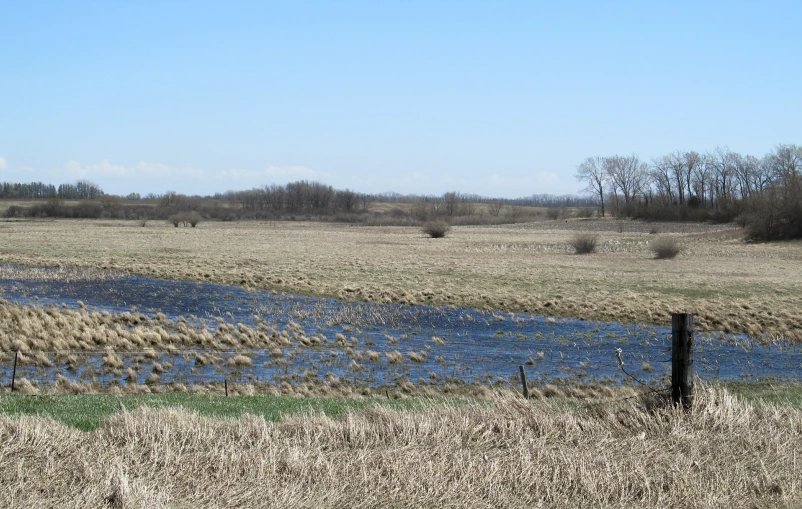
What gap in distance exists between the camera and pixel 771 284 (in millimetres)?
37875

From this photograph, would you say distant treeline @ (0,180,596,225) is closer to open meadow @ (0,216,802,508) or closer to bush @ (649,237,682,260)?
bush @ (649,237,682,260)

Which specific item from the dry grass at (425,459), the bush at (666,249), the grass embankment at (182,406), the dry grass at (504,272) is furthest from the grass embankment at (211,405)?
the bush at (666,249)

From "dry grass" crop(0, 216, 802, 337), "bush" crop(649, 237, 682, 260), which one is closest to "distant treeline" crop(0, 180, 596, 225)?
"dry grass" crop(0, 216, 802, 337)

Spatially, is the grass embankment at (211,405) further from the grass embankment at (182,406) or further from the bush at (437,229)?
the bush at (437,229)

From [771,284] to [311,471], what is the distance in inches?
1420

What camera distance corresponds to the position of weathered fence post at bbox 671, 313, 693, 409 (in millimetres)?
9180

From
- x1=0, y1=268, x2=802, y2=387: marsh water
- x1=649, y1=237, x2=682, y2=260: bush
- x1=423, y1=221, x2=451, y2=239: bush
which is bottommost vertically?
x1=0, y1=268, x2=802, y2=387: marsh water

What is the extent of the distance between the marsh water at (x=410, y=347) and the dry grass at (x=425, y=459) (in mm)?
8266

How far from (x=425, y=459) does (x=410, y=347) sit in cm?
1530

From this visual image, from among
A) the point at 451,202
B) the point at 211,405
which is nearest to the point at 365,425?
the point at 211,405

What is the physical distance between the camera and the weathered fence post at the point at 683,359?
361 inches

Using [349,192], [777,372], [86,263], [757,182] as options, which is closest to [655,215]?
[757,182]

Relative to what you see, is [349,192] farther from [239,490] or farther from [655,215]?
[239,490]

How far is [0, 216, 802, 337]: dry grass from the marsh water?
247cm
